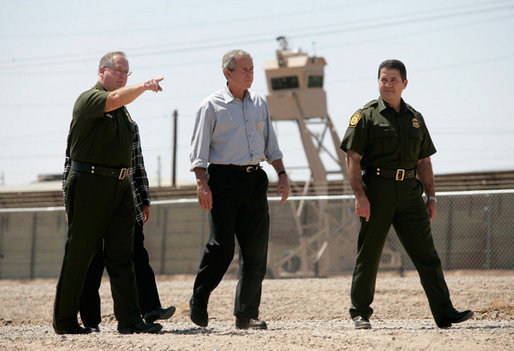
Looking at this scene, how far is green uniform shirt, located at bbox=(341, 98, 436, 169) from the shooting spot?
4.93 m

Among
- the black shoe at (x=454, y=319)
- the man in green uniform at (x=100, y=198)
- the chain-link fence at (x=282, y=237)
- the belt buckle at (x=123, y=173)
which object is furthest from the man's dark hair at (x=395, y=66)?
the chain-link fence at (x=282, y=237)

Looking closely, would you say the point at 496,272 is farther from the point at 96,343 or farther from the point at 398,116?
the point at 96,343

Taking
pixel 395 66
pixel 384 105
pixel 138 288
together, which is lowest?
pixel 138 288

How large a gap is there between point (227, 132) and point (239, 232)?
0.78m

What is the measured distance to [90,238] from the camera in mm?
4543

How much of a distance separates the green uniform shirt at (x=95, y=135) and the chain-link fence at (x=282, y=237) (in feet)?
47.2

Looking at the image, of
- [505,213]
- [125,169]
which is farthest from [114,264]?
[505,213]

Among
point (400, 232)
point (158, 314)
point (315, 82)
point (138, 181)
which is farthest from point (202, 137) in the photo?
point (315, 82)

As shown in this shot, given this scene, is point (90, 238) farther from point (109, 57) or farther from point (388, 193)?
point (388, 193)

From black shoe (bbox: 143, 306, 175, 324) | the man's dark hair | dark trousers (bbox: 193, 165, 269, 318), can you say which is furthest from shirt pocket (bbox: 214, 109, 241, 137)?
black shoe (bbox: 143, 306, 175, 324)

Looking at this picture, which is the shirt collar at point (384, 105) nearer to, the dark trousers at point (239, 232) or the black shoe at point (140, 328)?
the dark trousers at point (239, 232)

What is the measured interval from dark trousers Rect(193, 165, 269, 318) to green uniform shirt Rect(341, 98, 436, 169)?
79cm

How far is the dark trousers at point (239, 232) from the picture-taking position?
5031 millimetres

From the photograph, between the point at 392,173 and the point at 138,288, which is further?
the point at 138,288
